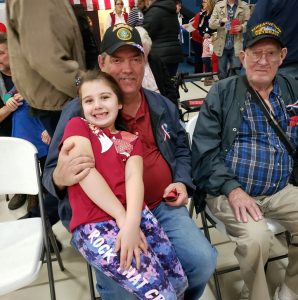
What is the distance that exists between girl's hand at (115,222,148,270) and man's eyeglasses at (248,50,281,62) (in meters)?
1.16

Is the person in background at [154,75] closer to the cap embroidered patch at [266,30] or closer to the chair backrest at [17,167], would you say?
the cap embroidered patch at [266,30]

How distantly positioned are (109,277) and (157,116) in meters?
0.82

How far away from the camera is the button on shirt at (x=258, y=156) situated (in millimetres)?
1743

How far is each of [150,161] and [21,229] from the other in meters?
0.76

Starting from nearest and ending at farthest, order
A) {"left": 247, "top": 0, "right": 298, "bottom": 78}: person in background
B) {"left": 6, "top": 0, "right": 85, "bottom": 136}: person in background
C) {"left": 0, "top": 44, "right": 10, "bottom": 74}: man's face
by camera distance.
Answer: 1. {"left": 6, "top": 0, "right": 85, "bottom": 136}: person in background
2. {"left": 0, "top": 44, "right": 10, "bottom": 74}: man's face
3. {"left": 247, "top": 0, "right": 298, "bottom": 78}: person in background

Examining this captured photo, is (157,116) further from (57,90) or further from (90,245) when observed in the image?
(90,245)

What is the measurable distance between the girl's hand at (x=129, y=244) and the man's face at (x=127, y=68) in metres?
0.71

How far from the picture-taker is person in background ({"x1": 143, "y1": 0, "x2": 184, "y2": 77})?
3.39 meters

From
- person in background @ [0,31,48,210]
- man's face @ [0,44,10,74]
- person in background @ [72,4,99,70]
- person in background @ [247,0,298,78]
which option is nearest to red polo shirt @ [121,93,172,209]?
person in background @ [72,4,99,70]

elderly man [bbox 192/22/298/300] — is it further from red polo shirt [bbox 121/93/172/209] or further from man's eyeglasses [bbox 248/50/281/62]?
red polo shirt [bbox 121/93/172/209]

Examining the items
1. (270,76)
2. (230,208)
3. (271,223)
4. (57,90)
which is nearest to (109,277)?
(230,208)

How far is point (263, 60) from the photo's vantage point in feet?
5.83

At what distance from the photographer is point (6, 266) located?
4.73 feet

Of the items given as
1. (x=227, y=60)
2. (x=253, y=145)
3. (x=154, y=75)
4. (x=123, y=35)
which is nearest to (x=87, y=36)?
(x=123, y=35)
